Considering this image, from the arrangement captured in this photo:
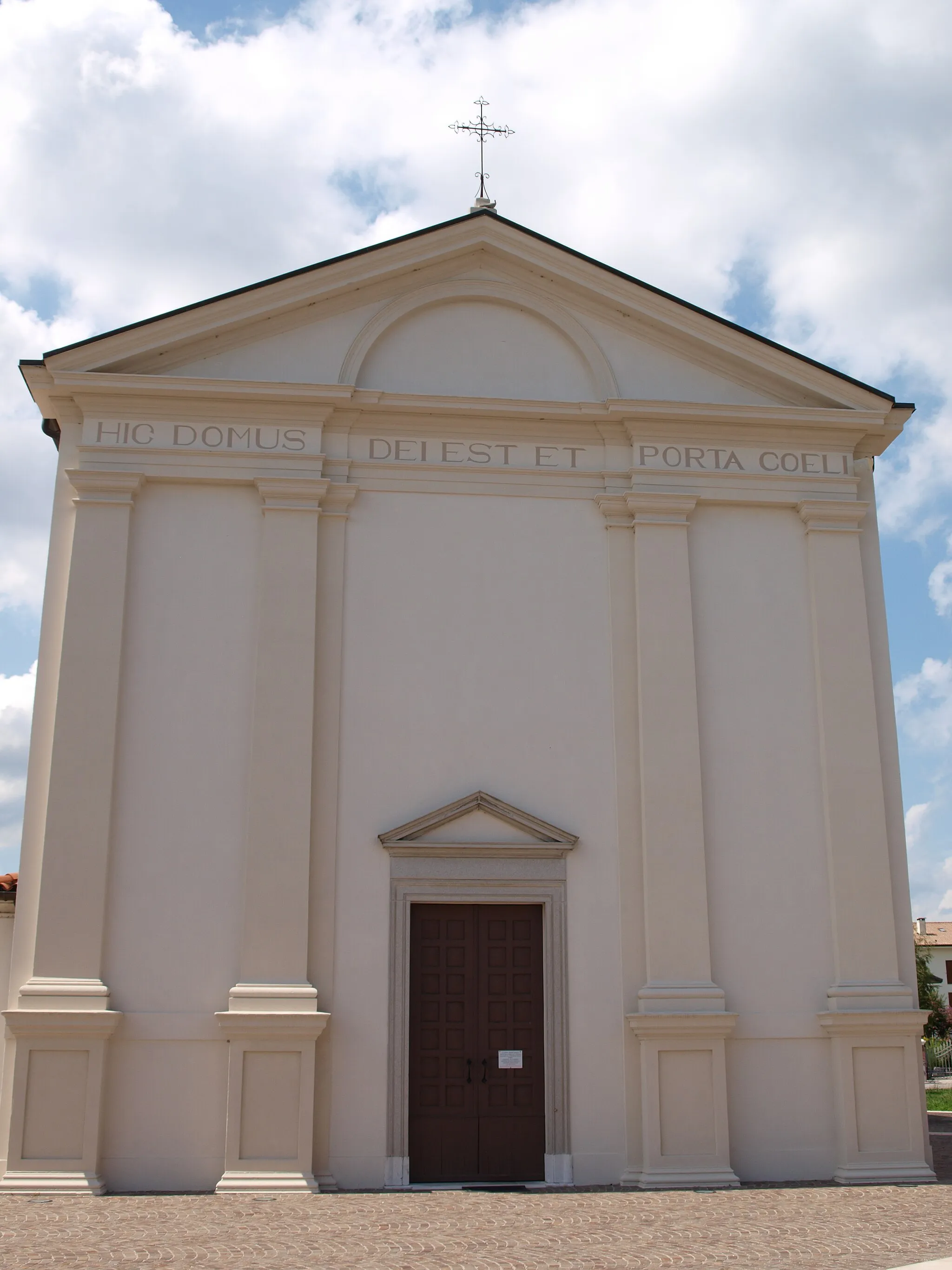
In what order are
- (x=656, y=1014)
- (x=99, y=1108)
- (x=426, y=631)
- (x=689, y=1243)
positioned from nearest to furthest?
(x=689, y=1243)
(x=99, y=1108)
(x=656, y=1014)
(x=426, y=631)

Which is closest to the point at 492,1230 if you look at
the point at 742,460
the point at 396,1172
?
the point at 396,1172

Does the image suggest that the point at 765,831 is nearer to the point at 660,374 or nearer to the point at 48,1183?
the point at 660,374

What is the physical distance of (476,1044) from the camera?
39.1 ft

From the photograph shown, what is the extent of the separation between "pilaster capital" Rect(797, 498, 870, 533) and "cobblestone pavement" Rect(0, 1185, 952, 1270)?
6.68 metres

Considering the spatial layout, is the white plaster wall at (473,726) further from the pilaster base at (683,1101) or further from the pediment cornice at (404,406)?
the pediment cornice at (404,406)

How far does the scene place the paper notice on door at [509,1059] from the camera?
1189cm

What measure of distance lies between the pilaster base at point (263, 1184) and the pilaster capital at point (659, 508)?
7.29 m

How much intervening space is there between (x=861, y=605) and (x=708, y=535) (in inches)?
71.6

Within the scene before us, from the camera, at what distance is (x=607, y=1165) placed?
11680 millimetres

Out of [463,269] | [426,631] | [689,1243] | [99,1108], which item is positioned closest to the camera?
[689,1243]

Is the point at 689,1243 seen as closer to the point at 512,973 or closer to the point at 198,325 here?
the point at 512,973

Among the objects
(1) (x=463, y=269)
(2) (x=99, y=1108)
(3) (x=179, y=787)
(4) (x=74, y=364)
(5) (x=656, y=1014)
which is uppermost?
(1) (x=463, y=269)

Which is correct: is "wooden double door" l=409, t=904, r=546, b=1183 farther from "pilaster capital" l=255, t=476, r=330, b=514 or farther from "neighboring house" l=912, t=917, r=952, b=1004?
"neighboring house" l=912, t=917, r=952, b=1004

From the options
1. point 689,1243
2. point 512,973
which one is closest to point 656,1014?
point 512,973
